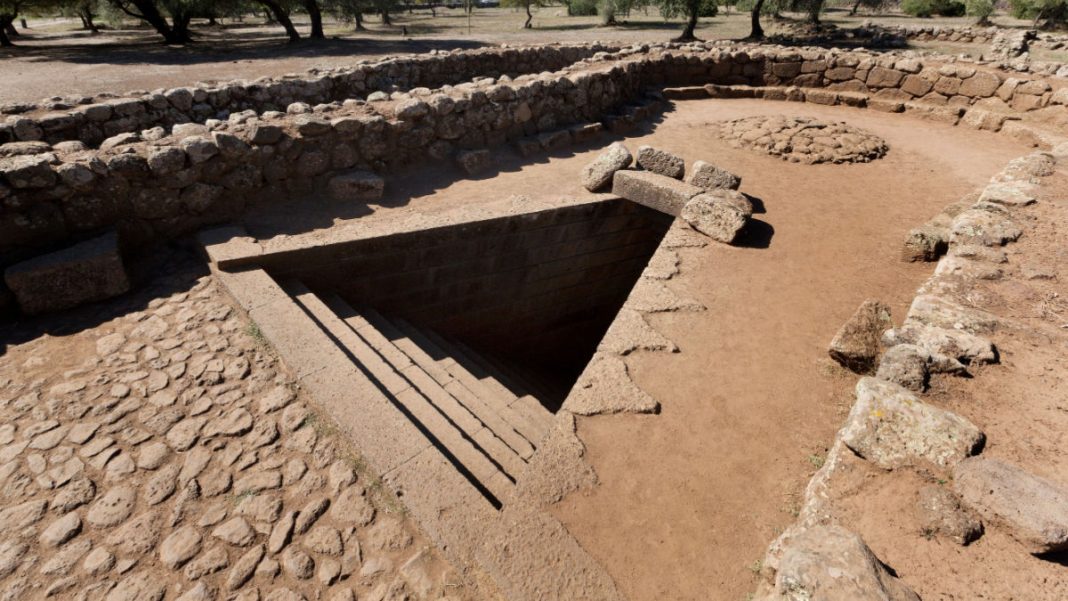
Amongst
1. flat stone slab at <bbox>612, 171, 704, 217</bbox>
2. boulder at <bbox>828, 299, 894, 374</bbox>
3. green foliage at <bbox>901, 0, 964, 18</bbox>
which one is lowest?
boulder at <bbox>828, 299, 894, 374</bbox>

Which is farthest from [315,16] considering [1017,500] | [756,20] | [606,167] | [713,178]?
[1017,500]

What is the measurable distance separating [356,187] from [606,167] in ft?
11.0

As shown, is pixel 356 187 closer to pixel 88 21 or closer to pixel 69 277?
pixel 69 277

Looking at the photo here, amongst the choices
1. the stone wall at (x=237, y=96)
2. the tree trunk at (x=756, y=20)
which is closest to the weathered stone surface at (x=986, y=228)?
the stone wall at (x=237, y=96)

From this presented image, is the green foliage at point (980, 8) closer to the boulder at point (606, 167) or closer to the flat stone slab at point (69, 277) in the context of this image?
the boulder at point (606, 167)

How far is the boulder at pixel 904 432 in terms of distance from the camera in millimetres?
2537

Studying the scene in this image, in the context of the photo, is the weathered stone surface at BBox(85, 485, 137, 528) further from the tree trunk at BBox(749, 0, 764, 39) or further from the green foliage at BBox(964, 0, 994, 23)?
the green foliage at BBox(964, 0, 994, 23)

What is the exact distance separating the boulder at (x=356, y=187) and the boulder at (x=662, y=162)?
12.0 ft

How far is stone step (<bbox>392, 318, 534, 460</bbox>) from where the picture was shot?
4.24 m

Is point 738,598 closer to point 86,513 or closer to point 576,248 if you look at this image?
point 86,513

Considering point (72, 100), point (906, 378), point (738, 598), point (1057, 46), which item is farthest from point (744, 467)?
point (1057, 46)

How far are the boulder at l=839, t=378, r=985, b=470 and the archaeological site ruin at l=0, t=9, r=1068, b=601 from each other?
21 millimetres

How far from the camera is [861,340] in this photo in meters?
3.92

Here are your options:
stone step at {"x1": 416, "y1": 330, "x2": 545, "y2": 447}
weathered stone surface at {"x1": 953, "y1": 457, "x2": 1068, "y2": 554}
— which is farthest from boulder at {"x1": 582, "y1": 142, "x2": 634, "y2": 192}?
weathered stone surface at {"x1": 953, "y1": 457, "x2": 1068, "y2": 554}
